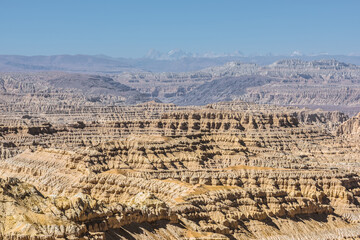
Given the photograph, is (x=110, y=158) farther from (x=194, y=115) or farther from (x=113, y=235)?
(x=194, y=115)

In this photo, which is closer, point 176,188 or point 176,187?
point 176,188

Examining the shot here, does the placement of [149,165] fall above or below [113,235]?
below

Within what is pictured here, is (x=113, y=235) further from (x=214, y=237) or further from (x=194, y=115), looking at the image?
(x=194, y=115)

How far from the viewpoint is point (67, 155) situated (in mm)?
93562

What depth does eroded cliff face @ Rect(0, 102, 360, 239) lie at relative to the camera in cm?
3844

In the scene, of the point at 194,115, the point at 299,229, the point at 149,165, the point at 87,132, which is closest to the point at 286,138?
the point at 194,115

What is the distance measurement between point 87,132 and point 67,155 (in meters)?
63.3

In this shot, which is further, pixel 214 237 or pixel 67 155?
pixel 67 155

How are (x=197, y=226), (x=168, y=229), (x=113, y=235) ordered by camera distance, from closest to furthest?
(x=113, y=235), (x=168, y=229), (x=197, y=226)

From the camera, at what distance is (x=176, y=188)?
6538 centimetres

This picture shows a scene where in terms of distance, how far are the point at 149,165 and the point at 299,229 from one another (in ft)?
100

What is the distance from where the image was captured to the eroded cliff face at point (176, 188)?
38.4m

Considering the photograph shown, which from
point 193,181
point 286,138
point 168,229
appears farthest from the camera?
point 286,138

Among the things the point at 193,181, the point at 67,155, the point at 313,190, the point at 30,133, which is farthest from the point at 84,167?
the point at 30,133
